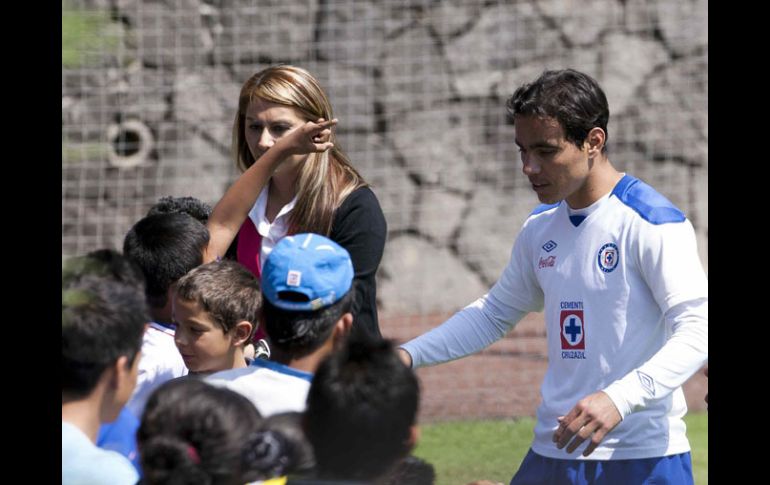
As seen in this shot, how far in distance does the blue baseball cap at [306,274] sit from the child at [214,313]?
27.6 inches

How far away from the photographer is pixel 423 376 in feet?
23.4

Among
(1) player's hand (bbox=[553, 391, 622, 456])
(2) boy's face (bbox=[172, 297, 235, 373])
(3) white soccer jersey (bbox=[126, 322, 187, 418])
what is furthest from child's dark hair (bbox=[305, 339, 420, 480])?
(2) boy's face (bbox=[172, 297, 235, 373])

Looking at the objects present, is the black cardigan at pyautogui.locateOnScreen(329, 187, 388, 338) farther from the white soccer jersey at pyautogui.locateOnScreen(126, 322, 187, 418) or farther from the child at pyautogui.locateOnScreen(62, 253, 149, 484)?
the child at pyautogui.locateOnScreen(62, 253, 149, 484)

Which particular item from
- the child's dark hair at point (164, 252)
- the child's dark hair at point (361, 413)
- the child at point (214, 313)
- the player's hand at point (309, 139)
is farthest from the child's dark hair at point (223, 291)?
the child's dark hair at point (361, 413)

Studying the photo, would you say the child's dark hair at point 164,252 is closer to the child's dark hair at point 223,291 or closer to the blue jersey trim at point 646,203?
the child's dark hair at point 223,291

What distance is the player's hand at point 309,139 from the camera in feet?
10.1

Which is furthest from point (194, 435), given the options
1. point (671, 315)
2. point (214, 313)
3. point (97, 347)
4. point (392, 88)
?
point (392, 88)

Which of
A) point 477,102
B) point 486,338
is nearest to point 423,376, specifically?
point 477,102

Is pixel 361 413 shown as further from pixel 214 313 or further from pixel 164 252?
pixel 164 252

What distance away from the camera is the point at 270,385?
7.68 ft

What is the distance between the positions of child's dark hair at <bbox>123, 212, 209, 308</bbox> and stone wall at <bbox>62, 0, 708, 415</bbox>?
15.2ft

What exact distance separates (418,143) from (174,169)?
164cm

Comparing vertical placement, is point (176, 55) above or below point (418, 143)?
above
